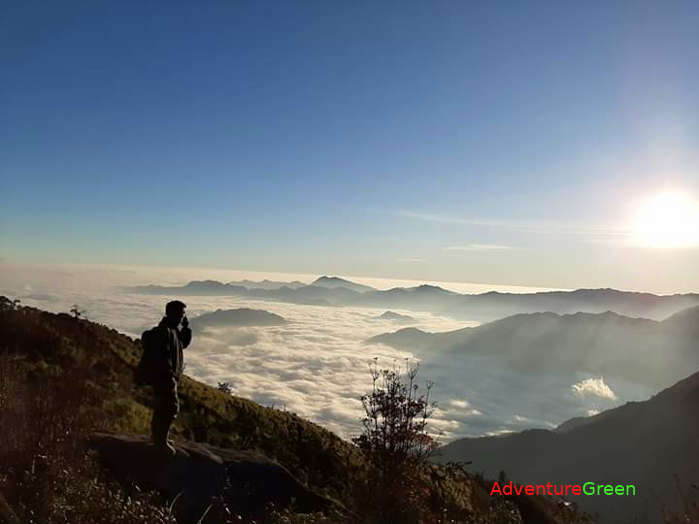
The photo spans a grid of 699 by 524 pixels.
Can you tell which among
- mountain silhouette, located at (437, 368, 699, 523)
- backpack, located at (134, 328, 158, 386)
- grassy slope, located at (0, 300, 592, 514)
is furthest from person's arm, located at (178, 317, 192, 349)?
mountain silhouette, located at (437, 368, 699, 523)

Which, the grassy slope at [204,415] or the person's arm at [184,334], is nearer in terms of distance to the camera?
the person's arm at [184,334]

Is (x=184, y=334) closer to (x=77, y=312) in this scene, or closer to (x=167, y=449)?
(x=167, y=449)

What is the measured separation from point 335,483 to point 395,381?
4.95 meters

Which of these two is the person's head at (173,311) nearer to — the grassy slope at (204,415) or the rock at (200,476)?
the rock at (200,476)

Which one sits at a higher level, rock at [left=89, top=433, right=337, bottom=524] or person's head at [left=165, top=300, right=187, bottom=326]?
person's head at [left=165, top=300, right=187, bottom=326]

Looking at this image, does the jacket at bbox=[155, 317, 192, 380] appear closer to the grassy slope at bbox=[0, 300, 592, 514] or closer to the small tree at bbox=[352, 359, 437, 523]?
the grassy slope at bbox=[0, 300, 592, 514]

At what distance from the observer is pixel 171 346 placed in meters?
9.05

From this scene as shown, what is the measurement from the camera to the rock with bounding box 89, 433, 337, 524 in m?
7.84

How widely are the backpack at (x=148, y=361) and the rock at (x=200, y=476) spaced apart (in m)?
1.15

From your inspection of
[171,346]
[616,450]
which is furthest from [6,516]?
[616,450]

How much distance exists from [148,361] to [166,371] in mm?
373

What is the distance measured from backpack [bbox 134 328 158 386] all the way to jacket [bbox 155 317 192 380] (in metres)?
0.09

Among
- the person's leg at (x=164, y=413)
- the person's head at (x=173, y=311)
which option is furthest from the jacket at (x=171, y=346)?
the person's leg at (x=164, y=413)

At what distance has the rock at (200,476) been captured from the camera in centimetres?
784
